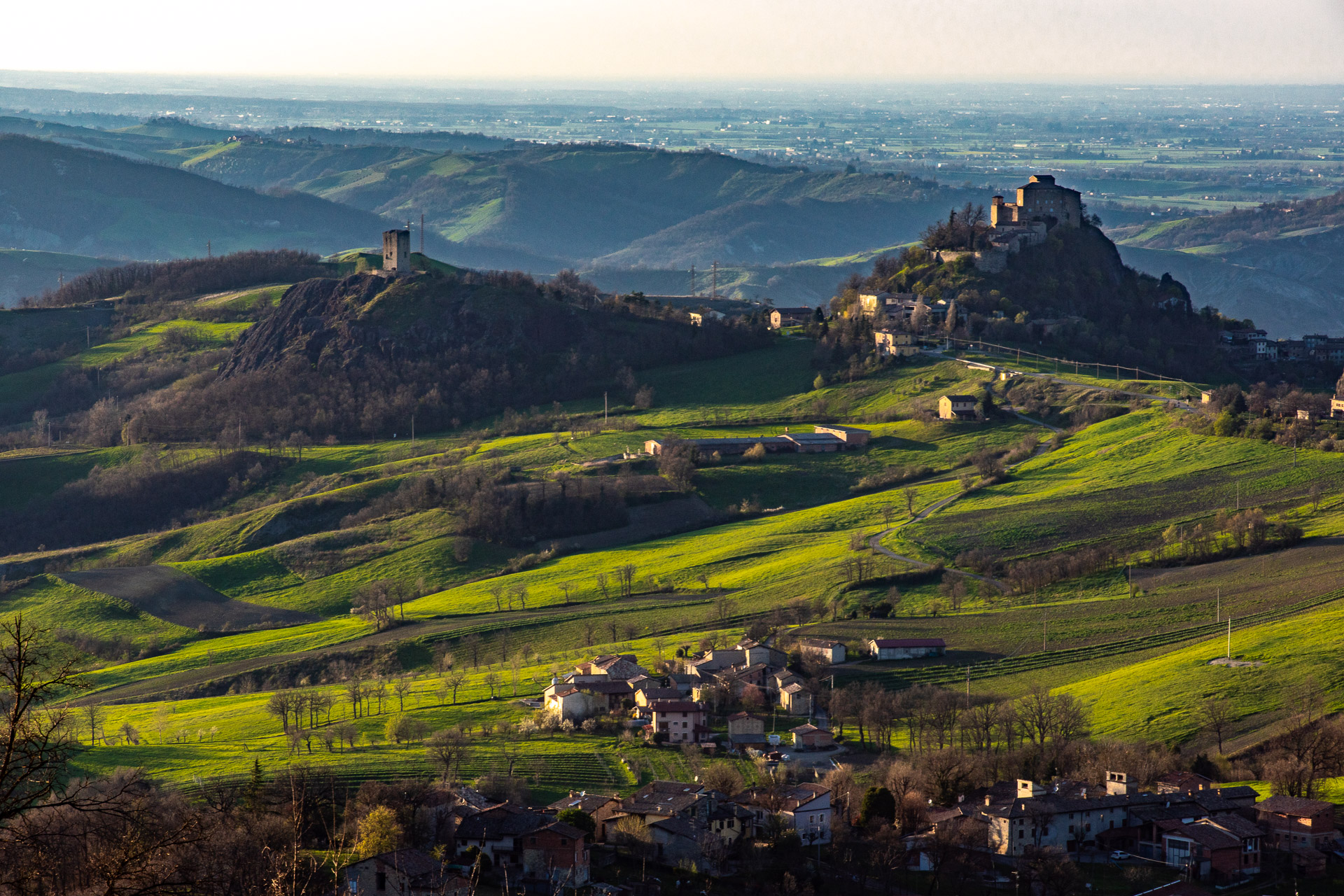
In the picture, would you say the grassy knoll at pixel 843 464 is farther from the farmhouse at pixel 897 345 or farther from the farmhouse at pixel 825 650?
the farmhouse at pixel 825 650

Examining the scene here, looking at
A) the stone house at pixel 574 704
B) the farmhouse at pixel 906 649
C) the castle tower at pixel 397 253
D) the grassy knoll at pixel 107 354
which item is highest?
the castle tower at pixel 397 253

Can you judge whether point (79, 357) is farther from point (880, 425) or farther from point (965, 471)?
point (965, 471)

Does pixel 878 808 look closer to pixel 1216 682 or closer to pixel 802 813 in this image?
pixel 802 813

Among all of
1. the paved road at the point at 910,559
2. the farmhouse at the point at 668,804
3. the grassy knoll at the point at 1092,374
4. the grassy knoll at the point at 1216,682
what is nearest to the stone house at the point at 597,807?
the farmhouse at the point at 668,804

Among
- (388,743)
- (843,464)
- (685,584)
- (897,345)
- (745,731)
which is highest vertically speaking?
(897,345)

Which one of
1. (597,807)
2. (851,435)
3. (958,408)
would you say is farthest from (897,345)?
(597,807)

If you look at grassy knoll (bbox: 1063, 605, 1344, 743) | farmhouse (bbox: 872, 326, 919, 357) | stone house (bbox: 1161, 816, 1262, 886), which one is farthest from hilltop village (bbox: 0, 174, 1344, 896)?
farmhouse (bbox: 872, 326, 919, 357)

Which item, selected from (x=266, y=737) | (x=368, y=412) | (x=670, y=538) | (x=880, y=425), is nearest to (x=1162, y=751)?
(x=266, y=737)

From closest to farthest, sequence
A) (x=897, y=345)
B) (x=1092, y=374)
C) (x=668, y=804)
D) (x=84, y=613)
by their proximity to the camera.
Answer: (x=668, y=804) → (x=84, y=613) → (x=1092, y=374) → (x=897, y=345)
